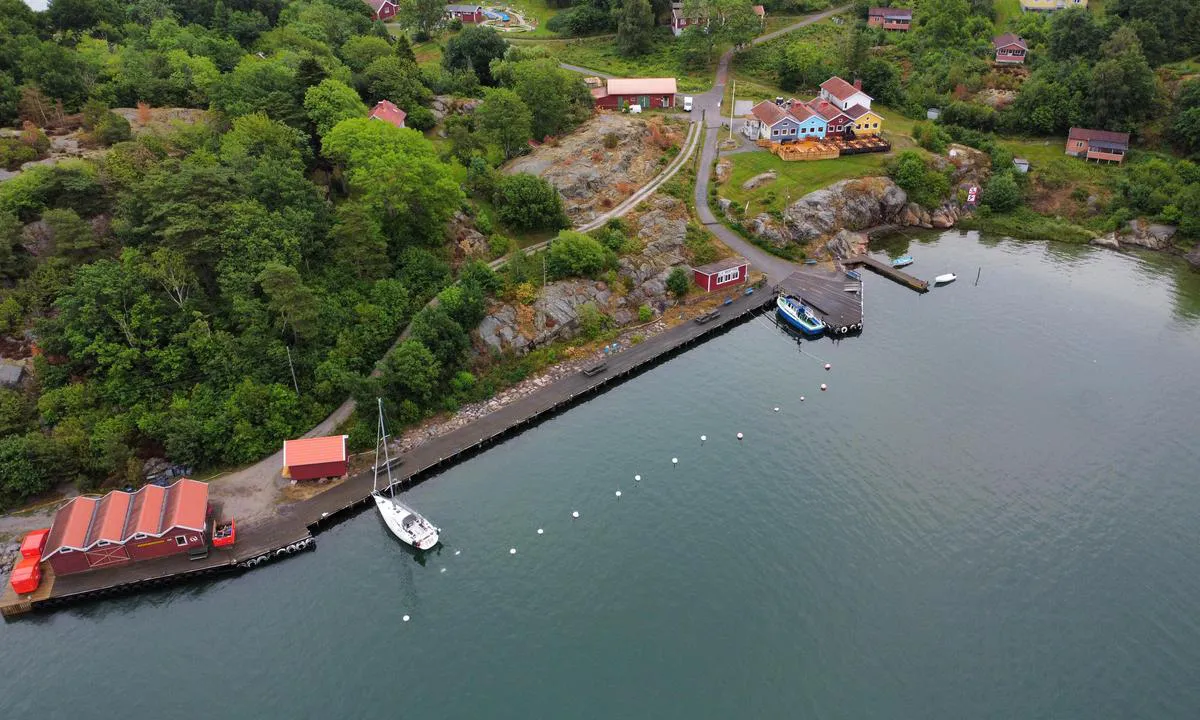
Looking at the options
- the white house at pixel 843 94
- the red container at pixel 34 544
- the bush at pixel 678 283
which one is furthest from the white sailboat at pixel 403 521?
the white house at pixel 843 94

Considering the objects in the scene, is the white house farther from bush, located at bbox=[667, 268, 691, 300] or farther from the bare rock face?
bush, located at bbox=[667, 268, 691, 300]

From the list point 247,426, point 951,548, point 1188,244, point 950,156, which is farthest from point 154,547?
point 1188,244

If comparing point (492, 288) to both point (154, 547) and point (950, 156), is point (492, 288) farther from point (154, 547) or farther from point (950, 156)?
point (950, 156)

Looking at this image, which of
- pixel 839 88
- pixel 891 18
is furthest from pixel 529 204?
pixel 891 18

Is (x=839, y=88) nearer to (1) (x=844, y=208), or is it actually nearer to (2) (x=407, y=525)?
(1) (x=844, y=208)

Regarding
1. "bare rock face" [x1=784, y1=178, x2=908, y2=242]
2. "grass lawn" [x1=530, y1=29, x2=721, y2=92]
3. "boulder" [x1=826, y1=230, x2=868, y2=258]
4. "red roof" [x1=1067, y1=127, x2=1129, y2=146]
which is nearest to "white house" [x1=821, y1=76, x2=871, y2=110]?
"bare rock face" [x1=784, y1=178, x2=908, y2=242]

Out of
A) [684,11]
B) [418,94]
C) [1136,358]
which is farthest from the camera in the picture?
[684,11]

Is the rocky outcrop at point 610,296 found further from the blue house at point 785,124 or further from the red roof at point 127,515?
the red roof at point 127,515
